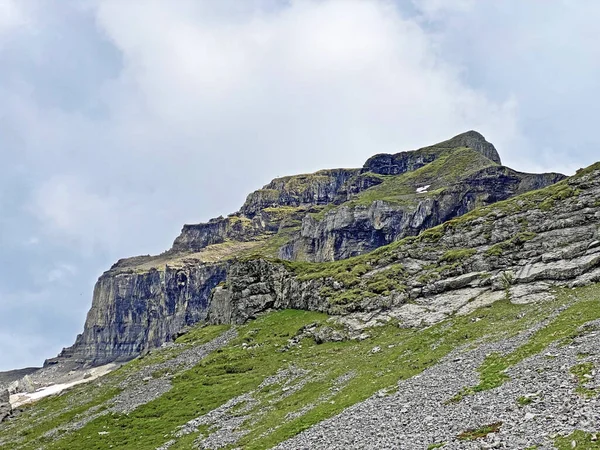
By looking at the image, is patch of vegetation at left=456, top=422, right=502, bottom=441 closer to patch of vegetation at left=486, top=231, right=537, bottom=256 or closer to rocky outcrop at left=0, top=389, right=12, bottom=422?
patch of vegetation at left=486, top=231, right=537, bottom=256

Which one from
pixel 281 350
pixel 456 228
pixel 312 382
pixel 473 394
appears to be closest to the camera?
pixel 473 394

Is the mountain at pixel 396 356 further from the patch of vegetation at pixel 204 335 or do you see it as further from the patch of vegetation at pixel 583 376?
the patch of vegetation at pixel 204 335

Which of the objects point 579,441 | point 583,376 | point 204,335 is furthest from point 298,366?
point 579,441

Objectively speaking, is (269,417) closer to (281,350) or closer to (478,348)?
(478,348)

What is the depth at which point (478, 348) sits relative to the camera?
39.0 meters

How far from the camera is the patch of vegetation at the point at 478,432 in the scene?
19.7 meters

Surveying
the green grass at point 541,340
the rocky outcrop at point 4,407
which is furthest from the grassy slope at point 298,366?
the rocky outcrop at point 4,407

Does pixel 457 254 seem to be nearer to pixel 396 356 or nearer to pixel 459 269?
pixel 459 269

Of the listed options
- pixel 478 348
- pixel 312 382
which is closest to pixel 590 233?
pixel 478 348

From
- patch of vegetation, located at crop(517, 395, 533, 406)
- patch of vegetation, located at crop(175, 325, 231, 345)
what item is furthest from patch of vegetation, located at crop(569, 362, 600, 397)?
patch of vegetation, located at crop(175, 325, 231, 345)

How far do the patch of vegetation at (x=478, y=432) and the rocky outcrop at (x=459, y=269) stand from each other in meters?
39.0

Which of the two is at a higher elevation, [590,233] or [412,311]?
[590,233]

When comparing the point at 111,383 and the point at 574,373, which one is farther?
the point at 111,383

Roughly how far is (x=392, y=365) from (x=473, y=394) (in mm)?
16930
